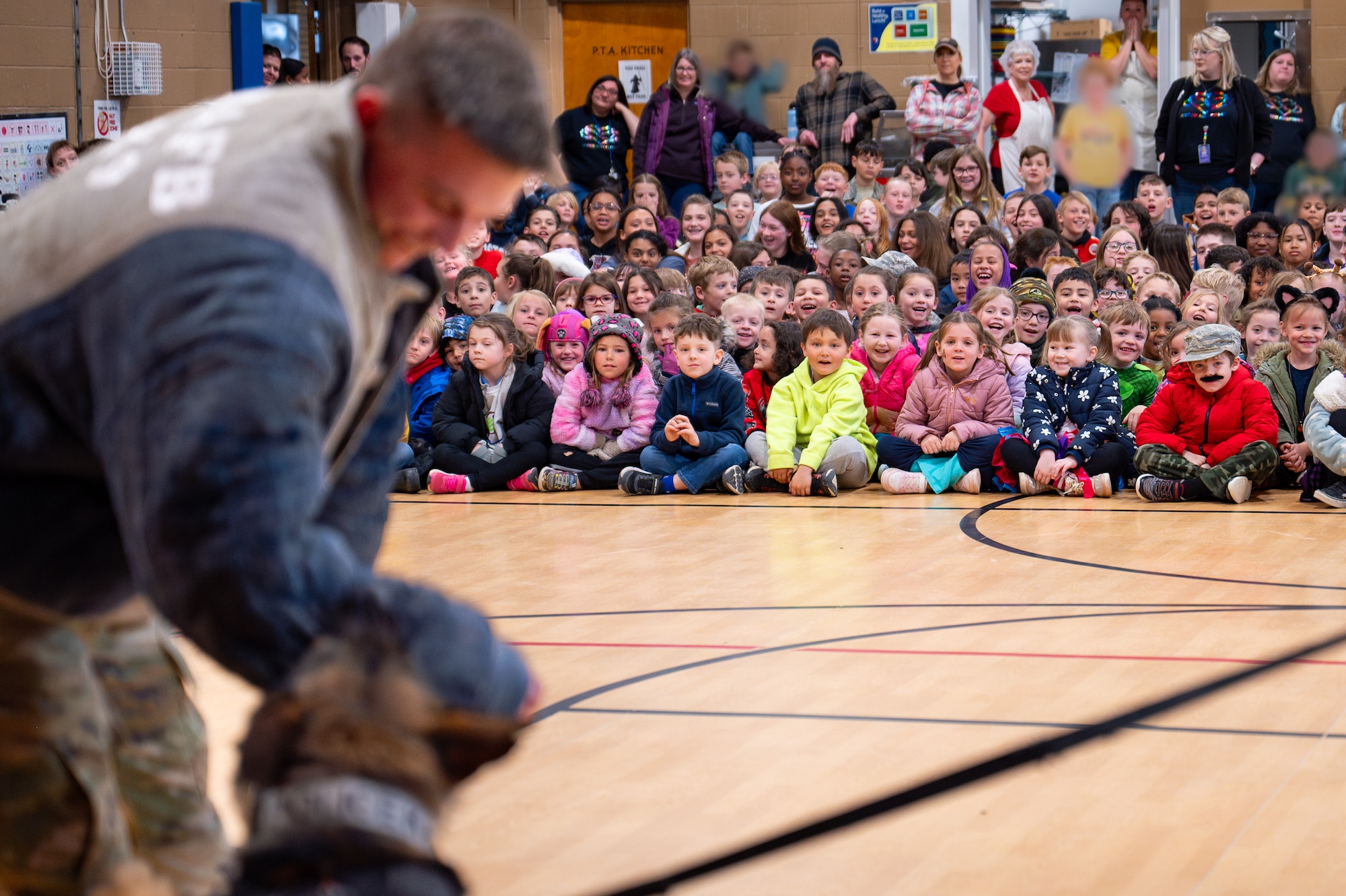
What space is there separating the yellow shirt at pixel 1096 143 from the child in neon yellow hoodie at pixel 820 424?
4462mm

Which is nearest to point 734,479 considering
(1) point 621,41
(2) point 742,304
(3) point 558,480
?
(3) point 558,480

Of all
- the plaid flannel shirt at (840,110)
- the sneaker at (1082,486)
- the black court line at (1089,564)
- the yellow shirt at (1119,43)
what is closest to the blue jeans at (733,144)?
the plaid flannel shirt at (840,110)

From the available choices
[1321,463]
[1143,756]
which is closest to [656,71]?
[1321,463]

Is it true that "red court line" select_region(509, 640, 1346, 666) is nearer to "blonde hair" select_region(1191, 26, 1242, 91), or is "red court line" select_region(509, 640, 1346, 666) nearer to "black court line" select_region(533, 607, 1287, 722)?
"black court line" select_region(533, 607, 1287, 722)

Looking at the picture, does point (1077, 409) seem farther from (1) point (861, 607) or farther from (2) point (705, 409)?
(1) point (861, 607)

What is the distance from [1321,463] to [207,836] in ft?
18.7

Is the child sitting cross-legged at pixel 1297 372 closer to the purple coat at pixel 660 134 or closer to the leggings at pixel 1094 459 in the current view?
the leggings at pixel 1094 459

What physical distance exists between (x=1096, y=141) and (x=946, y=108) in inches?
51.5

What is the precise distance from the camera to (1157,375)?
308 inches

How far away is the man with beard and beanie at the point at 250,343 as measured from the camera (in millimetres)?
1358

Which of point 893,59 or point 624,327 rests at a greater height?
point 893,59

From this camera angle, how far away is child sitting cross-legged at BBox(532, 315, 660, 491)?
7.86m

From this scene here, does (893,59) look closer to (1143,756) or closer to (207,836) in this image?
(1143,756)

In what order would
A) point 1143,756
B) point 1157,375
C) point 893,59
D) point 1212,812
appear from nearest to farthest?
1. point 1212,812
2. point 1143,756
3. point 1157,375
4. point 893,59
